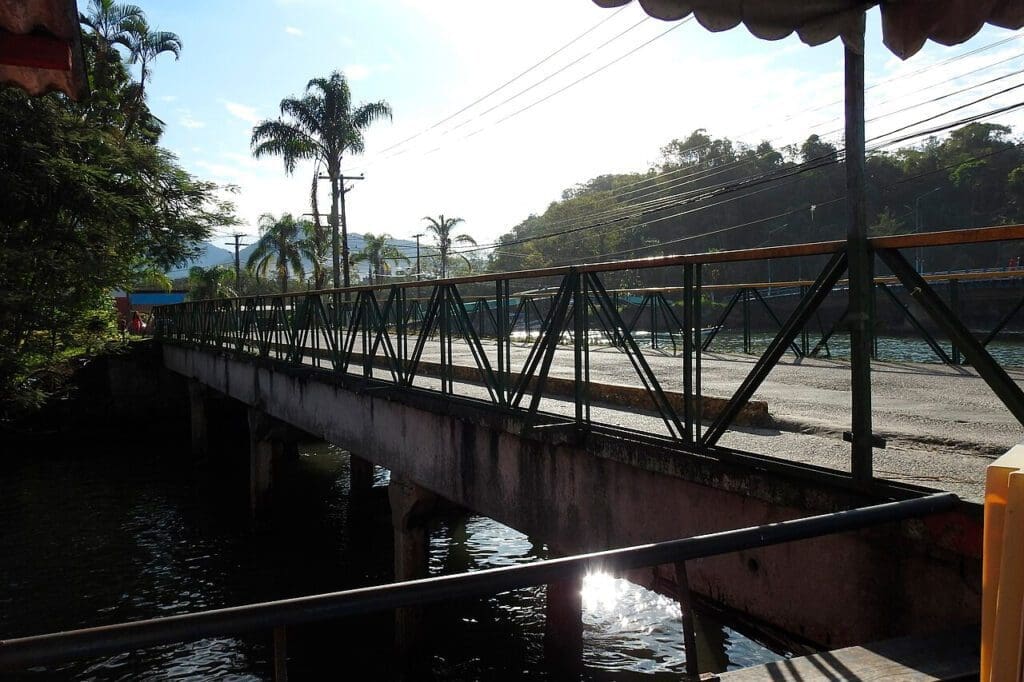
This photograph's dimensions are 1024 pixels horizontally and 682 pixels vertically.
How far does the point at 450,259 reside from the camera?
66688mm

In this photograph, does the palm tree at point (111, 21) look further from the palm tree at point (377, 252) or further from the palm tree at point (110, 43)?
the palm tree at point (377, 252)

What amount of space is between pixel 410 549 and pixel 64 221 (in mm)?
12480

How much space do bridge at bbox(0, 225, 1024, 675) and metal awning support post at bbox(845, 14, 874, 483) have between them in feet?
0.14

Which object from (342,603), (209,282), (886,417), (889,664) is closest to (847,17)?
(889,664)

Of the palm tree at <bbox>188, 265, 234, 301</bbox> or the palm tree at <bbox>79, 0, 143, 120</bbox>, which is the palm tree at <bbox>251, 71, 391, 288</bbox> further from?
the palm tree at <bbox>188, 265, 234, 301</bbox>

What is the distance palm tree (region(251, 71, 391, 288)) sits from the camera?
34094 millimetres

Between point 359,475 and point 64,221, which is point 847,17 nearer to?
point 359,475

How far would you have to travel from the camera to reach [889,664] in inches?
102

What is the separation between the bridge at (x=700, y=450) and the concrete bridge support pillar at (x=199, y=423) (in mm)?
11173

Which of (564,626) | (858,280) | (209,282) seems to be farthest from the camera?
(209,282)

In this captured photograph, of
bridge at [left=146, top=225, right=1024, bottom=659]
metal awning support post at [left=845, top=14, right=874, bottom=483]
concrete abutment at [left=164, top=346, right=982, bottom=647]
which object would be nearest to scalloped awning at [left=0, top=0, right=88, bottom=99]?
bridge at [left=146, top=225, right=1024, bottom=659]

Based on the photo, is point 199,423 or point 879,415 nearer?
point 879,415

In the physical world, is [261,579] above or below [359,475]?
below

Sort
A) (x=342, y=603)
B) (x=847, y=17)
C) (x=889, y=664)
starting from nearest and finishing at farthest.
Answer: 1. (x=342, y=603)
2. (x=889, y=664)
3. (x=847, y=17)
